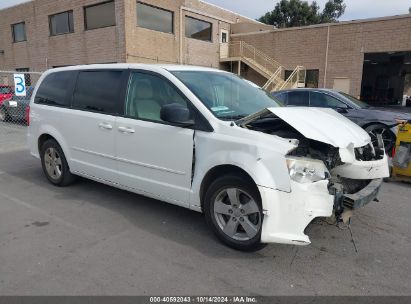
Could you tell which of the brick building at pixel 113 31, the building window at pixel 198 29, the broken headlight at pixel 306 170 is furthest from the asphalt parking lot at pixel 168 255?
the building window at pixel 198 29

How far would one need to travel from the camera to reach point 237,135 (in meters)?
3.43

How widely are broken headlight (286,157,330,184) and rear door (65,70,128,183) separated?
237 centimetres

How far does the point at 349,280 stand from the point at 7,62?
31.4 meters

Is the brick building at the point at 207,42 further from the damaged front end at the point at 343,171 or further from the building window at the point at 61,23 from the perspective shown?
the damaged front end at the point at 343,171

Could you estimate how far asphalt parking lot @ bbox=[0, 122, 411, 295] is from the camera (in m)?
2.95

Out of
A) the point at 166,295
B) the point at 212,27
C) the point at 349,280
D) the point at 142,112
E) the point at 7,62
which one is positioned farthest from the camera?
the point at 7,62

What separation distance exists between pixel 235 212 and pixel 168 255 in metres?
0.77

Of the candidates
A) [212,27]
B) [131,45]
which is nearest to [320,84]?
[212,27]

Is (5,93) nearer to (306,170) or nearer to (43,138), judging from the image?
(43,138)

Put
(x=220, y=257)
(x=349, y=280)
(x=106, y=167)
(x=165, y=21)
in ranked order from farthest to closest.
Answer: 1. (x=165, y=21)
2. (x=106, y=167)
3. (x=220, y=257)
4. (x=349, y=280)

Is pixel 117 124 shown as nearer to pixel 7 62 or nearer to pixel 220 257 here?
pixel 220 257

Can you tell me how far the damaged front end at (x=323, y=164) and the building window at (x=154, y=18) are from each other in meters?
17.7

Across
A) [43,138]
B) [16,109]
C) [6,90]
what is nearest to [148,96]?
[43,138]

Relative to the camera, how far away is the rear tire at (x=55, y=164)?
547 centimetres
